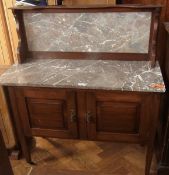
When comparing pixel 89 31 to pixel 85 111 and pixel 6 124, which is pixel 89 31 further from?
pixel 6 124

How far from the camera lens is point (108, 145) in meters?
2.04

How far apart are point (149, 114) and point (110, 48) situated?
1.65ft

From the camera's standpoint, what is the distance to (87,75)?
148 cm

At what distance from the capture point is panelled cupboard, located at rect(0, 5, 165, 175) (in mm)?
1418

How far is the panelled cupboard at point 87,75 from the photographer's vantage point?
4.65 feet

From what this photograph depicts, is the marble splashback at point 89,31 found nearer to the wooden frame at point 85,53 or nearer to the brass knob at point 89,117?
the wooden frame at point 85,53

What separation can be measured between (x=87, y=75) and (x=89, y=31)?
1.06 ft

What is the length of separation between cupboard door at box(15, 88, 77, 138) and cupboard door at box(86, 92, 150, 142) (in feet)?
0.39

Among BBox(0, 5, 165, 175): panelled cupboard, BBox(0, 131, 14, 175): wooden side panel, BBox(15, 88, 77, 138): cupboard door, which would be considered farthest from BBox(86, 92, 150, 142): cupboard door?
BBox(0, 131, 14, 175): wooden side panel

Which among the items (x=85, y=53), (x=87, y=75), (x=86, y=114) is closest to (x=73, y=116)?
(x=86, y=114)

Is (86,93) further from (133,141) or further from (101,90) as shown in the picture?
(133,141)

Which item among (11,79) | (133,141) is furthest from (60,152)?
(11,79)

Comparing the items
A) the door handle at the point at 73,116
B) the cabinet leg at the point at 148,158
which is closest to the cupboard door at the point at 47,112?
the door handle at the point at 73,116

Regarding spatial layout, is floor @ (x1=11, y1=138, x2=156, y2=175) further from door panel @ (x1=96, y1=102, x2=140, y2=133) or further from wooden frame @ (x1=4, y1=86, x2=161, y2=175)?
door panel @ (x1=96, y1=102, x2=140, y2=133)
